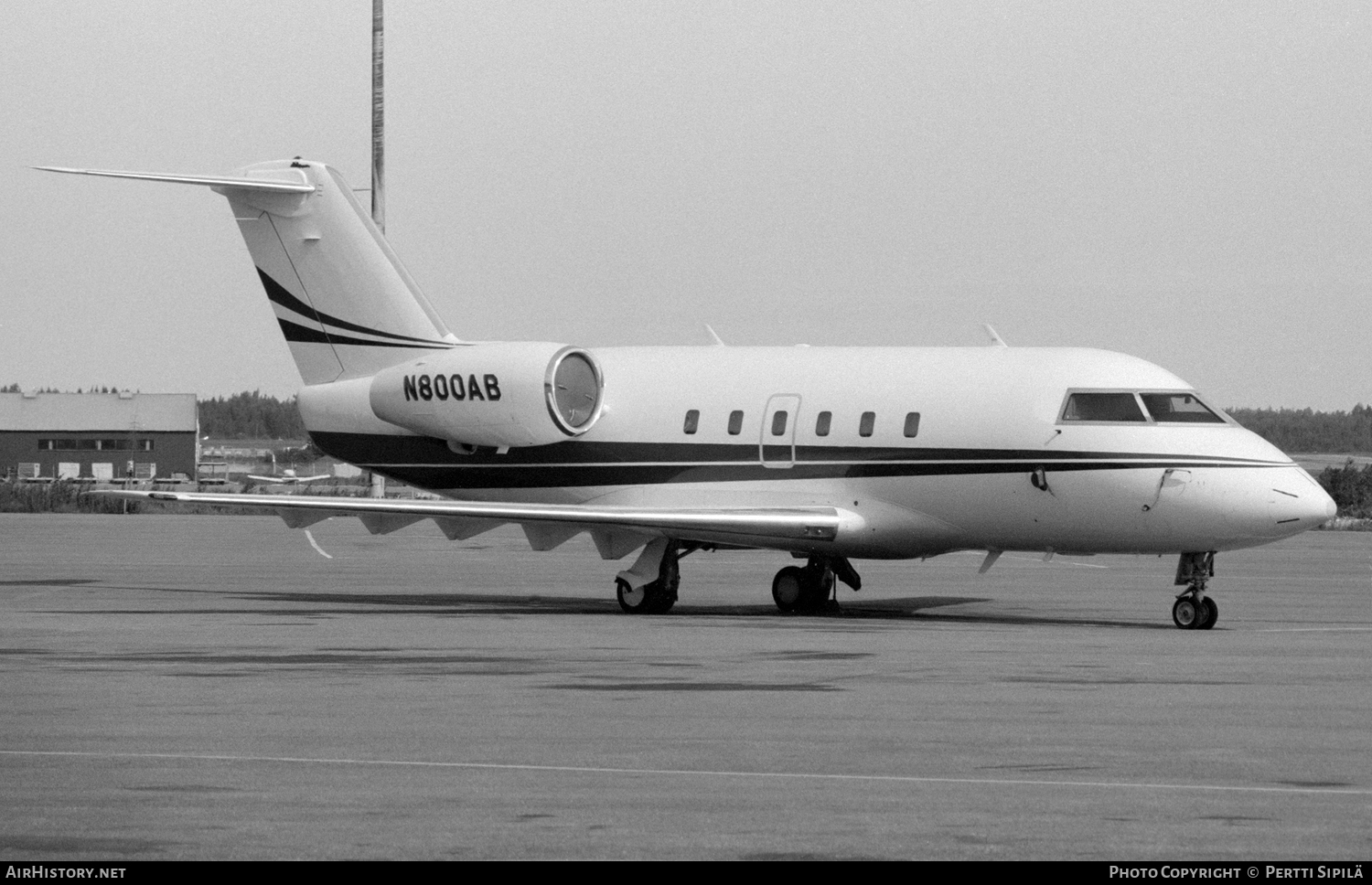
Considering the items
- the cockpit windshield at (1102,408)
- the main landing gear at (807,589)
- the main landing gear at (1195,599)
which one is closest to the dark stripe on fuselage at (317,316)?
the main landing gear at (807,589)

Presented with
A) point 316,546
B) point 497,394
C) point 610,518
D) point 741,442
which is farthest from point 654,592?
point 316,546

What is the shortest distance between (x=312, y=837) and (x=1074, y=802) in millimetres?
3545

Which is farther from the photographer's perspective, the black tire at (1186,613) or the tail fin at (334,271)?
the tail fin at (334,271)

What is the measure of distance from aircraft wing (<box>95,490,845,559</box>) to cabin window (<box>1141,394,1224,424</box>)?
3.82 m

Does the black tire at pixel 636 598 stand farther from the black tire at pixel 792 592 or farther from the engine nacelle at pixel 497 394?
the engine nacelle at pixel 497 394

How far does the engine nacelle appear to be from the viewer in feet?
87.0

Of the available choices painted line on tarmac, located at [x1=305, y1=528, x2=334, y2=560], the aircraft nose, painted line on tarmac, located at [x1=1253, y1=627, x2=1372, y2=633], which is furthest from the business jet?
painted line on tarmac, located at [x1=305, y1=528, x2=334, y2=560]

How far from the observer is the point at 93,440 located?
116 metres

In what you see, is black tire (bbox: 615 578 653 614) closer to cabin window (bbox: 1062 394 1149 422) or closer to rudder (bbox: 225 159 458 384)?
rudder (bbox: 225 159 458 384)

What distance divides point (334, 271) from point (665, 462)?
5826 mm

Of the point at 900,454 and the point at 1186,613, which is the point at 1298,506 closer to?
the point at 1186,613

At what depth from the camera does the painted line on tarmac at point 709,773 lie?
9945 millimetres

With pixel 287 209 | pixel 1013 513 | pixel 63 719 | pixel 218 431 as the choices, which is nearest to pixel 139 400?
pixel 218 431

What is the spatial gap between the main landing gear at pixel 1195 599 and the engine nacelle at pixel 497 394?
8.23 metres
